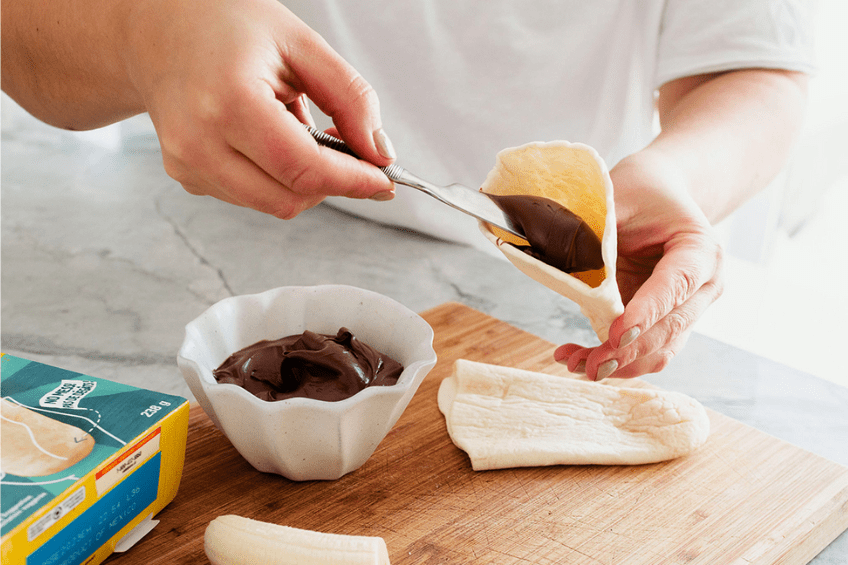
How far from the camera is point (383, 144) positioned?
36.7 inches

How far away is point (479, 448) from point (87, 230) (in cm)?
143

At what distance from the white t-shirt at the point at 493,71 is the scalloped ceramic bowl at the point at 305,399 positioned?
0.85 meters

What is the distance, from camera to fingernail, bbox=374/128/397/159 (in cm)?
93

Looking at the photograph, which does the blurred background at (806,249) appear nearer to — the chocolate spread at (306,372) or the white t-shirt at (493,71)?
the white t-shirt at (493,71)

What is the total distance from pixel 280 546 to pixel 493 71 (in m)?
1.43

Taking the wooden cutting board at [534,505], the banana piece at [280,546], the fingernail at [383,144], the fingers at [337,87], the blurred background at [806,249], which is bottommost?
the blurred background at [806,249]

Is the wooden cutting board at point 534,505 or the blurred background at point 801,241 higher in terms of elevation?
the wooden cutting board at point 534,505

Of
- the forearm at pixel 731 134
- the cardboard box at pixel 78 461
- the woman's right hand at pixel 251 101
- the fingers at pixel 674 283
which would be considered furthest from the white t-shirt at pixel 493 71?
the cardboard box at pixel 78 461

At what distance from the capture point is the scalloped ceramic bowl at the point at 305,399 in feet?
2.98

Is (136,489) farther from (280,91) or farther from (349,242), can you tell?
(349,242)

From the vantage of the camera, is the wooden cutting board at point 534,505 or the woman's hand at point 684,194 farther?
the woman's hand at point 684,194

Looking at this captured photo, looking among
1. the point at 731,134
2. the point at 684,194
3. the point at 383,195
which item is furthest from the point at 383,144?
the point at 731,134

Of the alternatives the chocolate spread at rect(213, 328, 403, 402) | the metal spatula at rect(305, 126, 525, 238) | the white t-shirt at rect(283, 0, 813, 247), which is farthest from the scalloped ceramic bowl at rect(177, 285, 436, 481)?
the white t-shirt at rect(283, 0, 813, 247)

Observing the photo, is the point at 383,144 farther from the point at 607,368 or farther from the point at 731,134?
the point at 731,134
